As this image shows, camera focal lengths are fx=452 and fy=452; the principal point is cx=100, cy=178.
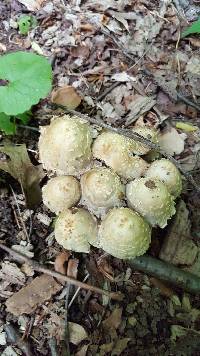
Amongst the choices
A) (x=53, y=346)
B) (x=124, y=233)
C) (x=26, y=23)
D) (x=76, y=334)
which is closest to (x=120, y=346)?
(x=76, y=334)

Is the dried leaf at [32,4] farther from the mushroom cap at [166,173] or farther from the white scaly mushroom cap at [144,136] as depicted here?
the mushroom cap at [166,173]

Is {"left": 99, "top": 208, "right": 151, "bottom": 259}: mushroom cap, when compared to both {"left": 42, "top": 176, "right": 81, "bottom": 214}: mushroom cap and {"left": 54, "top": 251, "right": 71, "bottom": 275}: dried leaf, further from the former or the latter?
{"left": 54, "top": 251, "right": 71, "bottom": 275}: dried leaf

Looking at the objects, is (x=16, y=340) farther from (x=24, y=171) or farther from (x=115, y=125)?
(x=115, y=125)

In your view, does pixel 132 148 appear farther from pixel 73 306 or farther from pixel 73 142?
pixel 73 306

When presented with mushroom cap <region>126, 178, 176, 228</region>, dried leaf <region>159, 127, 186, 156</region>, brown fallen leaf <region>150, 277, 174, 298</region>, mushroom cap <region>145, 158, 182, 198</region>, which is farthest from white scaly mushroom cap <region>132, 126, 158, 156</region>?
brown fallen leaf <region>150, 277, 174, 298</region>

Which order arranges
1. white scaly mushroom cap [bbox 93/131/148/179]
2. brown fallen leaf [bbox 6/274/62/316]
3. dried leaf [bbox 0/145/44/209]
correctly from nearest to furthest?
white scaly mushroom cap [bbox 93/131/148/179]
brown fallen leaf [bbox 6/274/62/316]
dried leaf [bbox 0/145/44/209]

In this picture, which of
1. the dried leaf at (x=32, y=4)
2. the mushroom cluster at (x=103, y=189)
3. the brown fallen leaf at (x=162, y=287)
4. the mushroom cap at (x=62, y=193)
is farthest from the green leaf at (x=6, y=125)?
the brown fallen leaf at (x=162, y=287)
